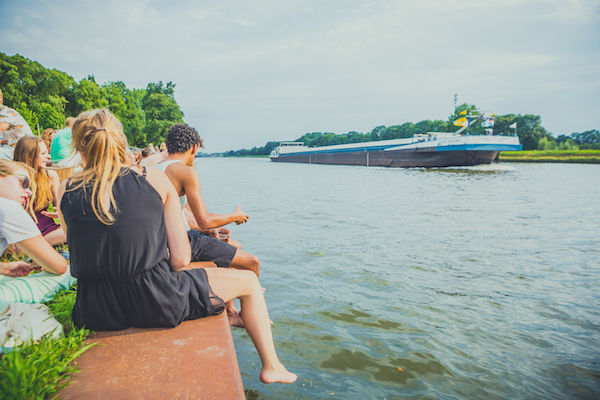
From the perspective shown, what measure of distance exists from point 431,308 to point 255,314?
307cm

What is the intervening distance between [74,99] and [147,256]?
5481 centimetres

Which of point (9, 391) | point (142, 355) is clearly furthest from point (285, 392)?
point (9, 391)

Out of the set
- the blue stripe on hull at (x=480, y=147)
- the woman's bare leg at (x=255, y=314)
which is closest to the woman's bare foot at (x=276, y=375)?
the woman's bare leg at (x=255, y=314)

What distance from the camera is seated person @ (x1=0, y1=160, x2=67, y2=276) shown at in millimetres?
2271

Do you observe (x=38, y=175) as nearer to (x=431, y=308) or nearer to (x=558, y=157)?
(x=431, y=308)

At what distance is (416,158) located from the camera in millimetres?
38188

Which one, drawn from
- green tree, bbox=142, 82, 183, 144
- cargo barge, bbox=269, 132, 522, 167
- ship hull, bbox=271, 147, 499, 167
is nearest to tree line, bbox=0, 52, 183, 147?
green tree, bbox=142, 82, 183, 144

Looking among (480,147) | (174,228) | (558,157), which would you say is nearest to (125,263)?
(174,228)

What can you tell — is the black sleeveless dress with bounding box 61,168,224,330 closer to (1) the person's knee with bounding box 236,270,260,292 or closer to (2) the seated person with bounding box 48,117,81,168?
(1) the person's knee with bounding box 236,270,260,292

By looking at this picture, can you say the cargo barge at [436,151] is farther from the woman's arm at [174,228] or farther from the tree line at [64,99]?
the woman's arm at [174,228]

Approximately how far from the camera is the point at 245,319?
8.03 ft

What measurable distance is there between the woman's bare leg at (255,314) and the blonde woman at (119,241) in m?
0.13

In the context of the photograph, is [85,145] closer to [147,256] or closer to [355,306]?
[147,256]

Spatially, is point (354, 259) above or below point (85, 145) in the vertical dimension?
below
